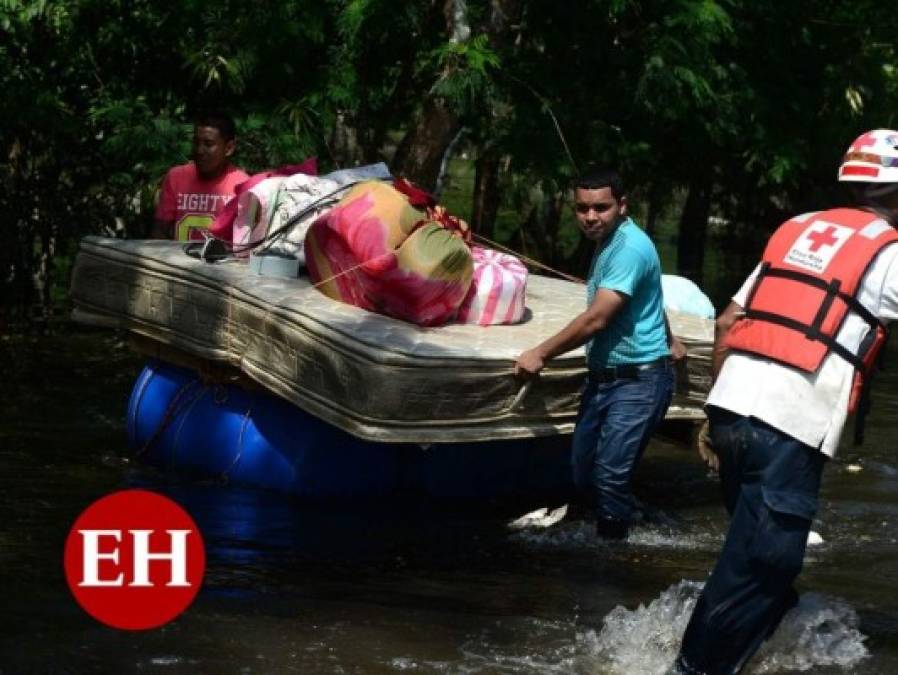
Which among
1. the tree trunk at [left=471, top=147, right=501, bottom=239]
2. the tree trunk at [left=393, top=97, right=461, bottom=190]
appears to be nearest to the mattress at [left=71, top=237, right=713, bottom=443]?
the tree trunk at [left=393, top=97, right=461, bottom=190]

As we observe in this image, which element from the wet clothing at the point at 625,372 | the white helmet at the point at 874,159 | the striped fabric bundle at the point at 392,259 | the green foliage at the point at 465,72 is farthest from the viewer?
the green foliage at the point at 465,72

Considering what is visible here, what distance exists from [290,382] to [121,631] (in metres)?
1.92

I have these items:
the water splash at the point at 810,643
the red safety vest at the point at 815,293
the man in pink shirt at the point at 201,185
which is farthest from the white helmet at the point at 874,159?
the man in pink shirt at the point at 201,185

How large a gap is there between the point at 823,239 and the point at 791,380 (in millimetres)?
459

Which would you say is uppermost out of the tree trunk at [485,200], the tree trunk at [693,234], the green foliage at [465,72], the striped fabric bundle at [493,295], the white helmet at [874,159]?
the white helmet at [874,159]

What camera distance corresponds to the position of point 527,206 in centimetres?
2175

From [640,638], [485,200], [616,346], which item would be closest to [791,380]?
[640,638]

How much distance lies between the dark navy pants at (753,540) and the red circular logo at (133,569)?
2.01m

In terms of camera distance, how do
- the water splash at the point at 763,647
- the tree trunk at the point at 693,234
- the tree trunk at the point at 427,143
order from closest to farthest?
1. the water splash at the point at 763,647
2. the tree trunk at the point at 427,143
3. the tree trunk at the point at 693,234

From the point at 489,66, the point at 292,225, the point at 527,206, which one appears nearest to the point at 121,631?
the point at 292,225

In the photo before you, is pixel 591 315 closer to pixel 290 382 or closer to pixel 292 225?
pixel 290 382

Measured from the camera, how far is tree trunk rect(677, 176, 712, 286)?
81.6 feet

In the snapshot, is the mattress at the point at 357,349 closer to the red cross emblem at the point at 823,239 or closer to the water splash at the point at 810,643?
the water splash at the point at 810,643

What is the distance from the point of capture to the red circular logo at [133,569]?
20.7 ft
